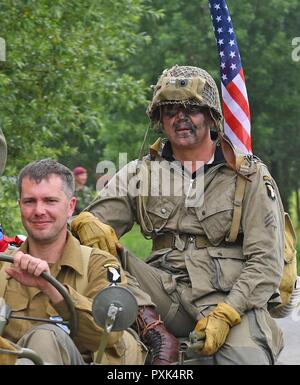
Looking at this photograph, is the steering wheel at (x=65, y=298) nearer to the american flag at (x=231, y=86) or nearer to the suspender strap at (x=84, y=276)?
the suspender strap at (x=84, y=276)

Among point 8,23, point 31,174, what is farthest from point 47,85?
point 31,174

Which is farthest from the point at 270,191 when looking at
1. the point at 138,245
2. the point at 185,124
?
the point at 138,245

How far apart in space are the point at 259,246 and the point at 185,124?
80 cm

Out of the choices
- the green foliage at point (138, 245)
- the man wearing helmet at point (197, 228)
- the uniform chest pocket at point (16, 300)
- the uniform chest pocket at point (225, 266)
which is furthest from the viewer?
the green foliage at point (138, 245)

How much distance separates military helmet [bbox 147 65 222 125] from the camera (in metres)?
6.47

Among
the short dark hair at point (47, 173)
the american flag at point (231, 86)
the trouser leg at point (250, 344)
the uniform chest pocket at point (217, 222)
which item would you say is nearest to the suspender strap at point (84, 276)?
the short dark hair at point (47, 173)

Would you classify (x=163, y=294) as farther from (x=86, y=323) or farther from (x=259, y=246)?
(x=86, y=323)

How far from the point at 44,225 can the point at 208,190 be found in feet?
4.22

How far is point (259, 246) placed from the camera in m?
6.23

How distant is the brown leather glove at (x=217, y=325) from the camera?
5.76 m

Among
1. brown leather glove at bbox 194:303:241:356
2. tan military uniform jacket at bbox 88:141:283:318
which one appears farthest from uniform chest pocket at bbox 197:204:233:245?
brown leather glove at bbox 194:303:241:356

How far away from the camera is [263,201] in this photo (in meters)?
6.34

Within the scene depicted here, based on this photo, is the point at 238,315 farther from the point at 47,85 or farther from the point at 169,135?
the point at 47,85
